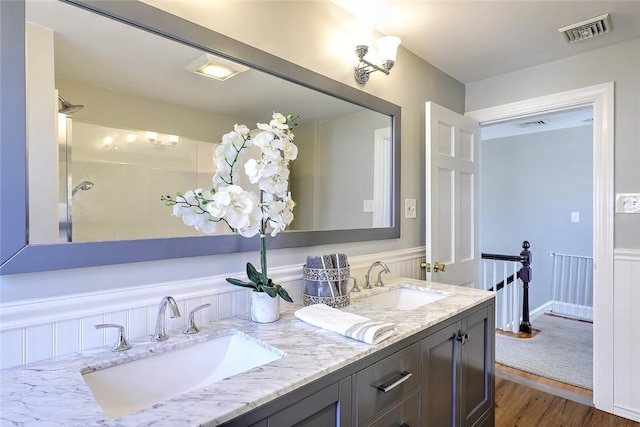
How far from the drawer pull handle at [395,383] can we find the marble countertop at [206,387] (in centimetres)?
13

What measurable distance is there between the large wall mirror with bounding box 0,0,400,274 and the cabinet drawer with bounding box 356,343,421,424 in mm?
655

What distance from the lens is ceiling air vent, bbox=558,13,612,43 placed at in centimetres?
189

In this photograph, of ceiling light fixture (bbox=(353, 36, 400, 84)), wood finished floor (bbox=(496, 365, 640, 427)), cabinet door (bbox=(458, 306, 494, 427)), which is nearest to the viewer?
cabinet door (bbox=(458, 306, 494, 427))

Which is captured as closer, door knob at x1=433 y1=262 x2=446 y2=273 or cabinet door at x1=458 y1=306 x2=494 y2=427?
cabinet door at x1=458 y1=306 x2=494 y2=427

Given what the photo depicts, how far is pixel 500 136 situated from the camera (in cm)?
509

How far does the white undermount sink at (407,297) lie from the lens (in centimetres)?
172

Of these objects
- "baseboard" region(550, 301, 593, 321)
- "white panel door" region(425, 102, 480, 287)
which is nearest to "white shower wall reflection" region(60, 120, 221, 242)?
"white panel door" region(425, 102, 480, 287)

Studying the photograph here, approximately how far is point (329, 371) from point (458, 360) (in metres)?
0.85

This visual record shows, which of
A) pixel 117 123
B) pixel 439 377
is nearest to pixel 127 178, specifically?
pixel 117 123

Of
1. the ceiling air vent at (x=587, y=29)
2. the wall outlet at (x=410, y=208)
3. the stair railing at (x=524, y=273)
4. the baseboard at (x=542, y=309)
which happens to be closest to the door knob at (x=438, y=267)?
the wall outlet at (x=410, y=208)

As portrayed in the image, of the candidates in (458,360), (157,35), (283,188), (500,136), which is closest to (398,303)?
(458,360)

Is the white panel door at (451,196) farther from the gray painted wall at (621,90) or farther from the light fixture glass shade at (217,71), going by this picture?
the light fixture glass shade at (217,71)

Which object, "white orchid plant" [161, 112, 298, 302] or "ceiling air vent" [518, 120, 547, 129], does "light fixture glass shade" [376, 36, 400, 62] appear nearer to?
"white orchid plant" [161, 112, 298, 302]

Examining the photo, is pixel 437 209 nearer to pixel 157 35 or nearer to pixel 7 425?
Answer: pixel 157 35
